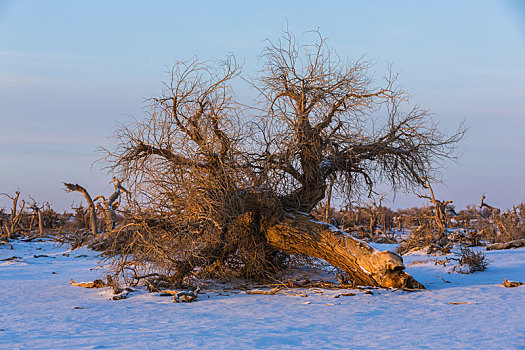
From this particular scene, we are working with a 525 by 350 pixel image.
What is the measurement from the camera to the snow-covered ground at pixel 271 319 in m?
5.45

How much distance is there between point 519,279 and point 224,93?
6.90 meters

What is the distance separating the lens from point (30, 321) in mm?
6652

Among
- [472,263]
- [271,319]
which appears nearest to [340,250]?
[271,319]

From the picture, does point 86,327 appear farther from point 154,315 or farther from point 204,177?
point 204,177

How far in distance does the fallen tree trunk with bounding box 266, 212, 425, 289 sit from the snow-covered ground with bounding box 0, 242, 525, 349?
1.22 feet

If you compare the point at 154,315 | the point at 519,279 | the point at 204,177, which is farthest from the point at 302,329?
the point at 519,279

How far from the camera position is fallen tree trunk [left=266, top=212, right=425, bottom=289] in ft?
29.3

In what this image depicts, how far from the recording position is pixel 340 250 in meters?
9.49

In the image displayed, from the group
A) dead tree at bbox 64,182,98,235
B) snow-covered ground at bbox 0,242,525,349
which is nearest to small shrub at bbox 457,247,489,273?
snow-covered ground at bbox 0,242,525,349

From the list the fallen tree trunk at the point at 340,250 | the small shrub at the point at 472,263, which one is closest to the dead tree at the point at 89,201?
the fallen tree trunk at the point at 340,250

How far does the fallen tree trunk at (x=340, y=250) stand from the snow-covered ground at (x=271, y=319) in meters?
0.37

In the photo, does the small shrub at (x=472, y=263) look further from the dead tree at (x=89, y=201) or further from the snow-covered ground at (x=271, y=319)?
the dead tree at (x=89, y=201)

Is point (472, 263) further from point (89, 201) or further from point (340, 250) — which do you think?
point (89, 201)

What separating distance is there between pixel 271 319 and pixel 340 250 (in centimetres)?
313
